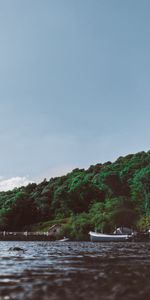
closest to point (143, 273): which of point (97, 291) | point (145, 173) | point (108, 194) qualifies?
point (97, 291)

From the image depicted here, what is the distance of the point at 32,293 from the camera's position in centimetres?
1727

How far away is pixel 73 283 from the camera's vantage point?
798 inches

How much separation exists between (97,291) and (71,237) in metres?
124

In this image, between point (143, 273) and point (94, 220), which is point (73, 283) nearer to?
point (143, 273)

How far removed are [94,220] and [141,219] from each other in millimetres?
18532

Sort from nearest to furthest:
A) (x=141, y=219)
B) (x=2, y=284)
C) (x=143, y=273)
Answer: (x=2, y=284) < (x=143, y=273) < (x=141, y=219)

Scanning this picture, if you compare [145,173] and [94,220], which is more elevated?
[145,173]

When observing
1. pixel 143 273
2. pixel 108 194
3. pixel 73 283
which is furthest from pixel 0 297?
pixel 108 194

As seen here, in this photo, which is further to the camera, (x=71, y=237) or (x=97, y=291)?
(x=71, y=237)

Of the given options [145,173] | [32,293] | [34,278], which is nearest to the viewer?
[32,293]

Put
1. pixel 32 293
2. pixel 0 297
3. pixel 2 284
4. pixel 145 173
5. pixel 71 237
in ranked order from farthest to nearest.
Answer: pixel 145 173, pixel 71 237, pixel 2 284, pixel 32 293, pixel 0 297

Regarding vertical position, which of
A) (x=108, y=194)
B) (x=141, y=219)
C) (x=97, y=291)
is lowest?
(x=97, y=291)

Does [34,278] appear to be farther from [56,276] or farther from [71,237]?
[71,237]

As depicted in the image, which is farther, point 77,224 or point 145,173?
point 145,173
